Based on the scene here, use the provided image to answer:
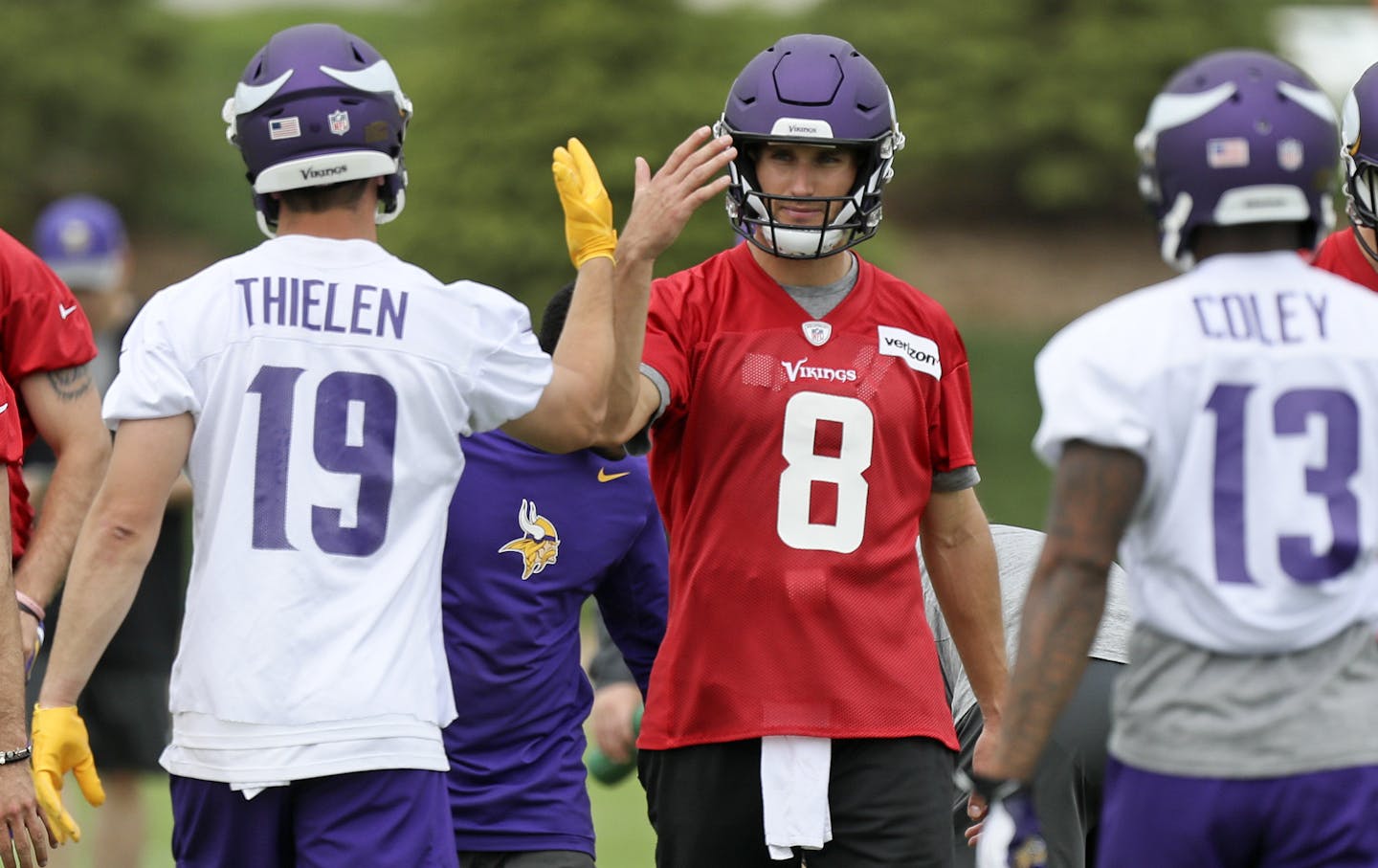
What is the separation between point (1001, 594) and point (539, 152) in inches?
646

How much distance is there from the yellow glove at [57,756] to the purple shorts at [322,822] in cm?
32

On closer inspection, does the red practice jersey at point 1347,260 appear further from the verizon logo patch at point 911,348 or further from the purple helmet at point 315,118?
the purple helmet at point 315,118

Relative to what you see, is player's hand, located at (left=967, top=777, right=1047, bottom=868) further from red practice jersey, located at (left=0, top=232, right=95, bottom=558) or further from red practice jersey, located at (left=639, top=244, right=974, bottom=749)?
red practice jersey, located at (left=0, top=232, right=95, bottom=558)

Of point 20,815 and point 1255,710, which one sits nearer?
point 1255,710

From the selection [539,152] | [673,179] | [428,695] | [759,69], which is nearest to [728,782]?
[428,695]

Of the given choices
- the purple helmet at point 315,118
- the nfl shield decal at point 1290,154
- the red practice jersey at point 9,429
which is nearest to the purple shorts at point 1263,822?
the nfl shield decal at point 1290,154

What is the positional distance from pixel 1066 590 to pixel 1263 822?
0.48m

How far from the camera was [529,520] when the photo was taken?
15.6ft

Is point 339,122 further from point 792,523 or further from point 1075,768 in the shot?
point 1075,768

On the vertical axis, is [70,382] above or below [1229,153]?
below

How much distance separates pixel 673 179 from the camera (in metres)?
4.30

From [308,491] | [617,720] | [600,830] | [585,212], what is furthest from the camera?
[600,830]

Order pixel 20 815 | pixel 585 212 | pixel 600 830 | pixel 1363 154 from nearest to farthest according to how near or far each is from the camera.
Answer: pixel 20 815 < pixel 585 212 < pixel 1363 154 < pixel 600 830

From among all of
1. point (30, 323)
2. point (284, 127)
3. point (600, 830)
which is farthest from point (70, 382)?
point (600, 830)
